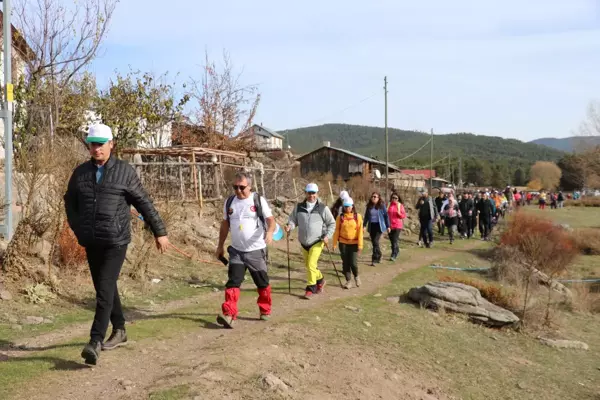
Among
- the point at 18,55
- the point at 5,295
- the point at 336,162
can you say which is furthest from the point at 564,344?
the point at 336,162

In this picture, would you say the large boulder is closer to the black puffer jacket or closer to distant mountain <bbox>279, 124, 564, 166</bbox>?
the black puffer jacket

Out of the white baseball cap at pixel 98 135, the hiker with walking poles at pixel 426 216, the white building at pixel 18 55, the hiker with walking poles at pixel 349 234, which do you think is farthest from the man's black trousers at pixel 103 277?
the hiker with walking poles at pixel 426 216

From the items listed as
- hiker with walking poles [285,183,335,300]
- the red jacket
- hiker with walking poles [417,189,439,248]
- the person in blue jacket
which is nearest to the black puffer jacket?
hiker with walking poles [285,183,335,300]

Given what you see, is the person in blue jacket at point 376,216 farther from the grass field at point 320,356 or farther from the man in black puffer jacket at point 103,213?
the man in black puffer jacket at point 103,213

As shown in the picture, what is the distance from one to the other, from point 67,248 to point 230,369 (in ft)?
15.9

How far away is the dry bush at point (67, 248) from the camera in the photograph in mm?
8781

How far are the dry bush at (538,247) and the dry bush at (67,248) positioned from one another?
36.7 ft

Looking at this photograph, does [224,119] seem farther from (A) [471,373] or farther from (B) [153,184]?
(A) [471,373]

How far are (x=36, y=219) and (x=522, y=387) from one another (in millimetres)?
7510

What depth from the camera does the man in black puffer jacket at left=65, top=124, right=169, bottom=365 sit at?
4727 millimetres

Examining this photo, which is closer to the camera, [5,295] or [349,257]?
[5,295]

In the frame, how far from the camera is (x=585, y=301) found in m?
14.1

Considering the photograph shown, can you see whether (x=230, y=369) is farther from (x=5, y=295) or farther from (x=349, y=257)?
(x=349, y=257)

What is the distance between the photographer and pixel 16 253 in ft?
26.6
